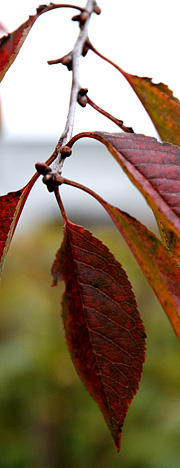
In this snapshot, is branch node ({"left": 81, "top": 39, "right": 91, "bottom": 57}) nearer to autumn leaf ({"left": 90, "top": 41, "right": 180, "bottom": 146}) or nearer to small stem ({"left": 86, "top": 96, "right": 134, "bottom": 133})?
autumn leaf ({"left": 90, "top": 41, "right": 180, "bottom": 146})

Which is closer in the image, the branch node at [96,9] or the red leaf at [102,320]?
the red leaf at [102,320]

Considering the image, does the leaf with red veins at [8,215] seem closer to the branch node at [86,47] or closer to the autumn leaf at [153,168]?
the autumn leaf at [153,168]

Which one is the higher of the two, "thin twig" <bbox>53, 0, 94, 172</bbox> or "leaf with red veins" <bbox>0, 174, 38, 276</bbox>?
"thin twig" <bbox>53, 0, 94, 172</bbox>

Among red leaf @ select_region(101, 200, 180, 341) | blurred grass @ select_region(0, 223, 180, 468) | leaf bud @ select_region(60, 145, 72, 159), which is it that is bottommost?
blurred grass @ select_region(0, 223, 180, 468)

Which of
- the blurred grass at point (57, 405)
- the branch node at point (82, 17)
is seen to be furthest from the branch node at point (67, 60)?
the blurred grass at point (57, 405)

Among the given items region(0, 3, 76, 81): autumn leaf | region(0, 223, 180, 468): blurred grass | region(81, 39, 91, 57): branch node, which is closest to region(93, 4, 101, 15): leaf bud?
region(81, 39, 91, 57): branch node

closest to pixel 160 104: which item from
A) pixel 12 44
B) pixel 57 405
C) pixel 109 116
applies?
pixel 109 116

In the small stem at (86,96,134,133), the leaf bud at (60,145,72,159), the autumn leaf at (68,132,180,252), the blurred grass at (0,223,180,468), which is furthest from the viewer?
the blurred grass at (0,223,180,468)
